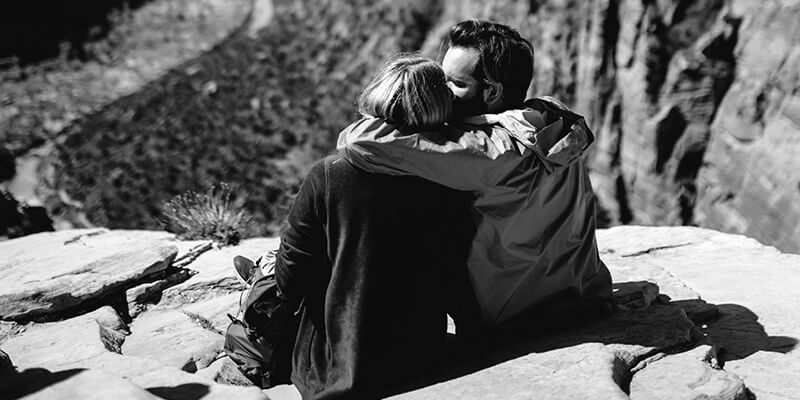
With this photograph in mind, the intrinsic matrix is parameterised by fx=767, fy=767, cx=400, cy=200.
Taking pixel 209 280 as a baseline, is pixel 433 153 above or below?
above

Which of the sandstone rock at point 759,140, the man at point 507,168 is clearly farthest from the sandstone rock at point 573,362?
the sandstone rock at point 759,140

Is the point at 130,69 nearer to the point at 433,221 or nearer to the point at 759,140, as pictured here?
the point at 759,140

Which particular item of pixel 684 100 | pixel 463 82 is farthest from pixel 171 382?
pixel 684 100

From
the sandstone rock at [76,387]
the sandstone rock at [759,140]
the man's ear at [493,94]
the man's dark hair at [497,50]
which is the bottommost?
the sandstone rock at [759,140]

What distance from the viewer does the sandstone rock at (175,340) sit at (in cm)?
433

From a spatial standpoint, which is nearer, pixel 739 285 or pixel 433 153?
pixel 433 153

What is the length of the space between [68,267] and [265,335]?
98.3 inches

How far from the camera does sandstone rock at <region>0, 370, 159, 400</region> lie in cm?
283

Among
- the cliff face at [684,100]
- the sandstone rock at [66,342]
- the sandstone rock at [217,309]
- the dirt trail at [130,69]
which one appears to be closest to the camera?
the sandstone rock at [66,342]

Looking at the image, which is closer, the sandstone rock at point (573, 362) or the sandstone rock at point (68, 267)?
the sandstone rock at point (573, 362)

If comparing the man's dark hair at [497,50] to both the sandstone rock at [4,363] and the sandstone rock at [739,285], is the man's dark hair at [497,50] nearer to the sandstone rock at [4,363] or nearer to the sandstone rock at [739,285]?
the sandstone rock at [739,285]

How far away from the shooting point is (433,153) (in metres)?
3.14

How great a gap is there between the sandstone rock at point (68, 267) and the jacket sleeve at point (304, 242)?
2.24m

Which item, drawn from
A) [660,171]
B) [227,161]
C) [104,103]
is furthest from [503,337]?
[104,103]
